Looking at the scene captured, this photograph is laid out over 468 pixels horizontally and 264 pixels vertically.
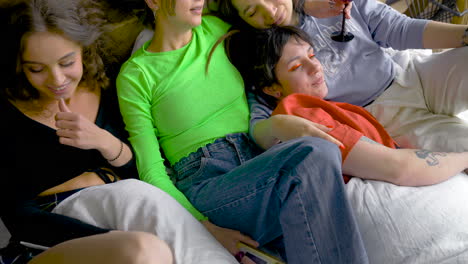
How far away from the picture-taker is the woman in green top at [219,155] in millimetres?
902

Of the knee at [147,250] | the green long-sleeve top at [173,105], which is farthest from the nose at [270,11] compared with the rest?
the knee at [147,250]

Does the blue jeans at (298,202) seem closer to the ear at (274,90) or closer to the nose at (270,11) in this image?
the ear at (274,90)

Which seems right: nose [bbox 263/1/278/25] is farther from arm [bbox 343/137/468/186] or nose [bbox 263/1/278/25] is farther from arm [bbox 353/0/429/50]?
arm [bbox 343/137/468/186]

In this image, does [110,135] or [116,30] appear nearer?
[110,135]

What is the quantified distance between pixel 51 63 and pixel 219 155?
525 mm

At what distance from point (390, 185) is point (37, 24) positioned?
99 cm

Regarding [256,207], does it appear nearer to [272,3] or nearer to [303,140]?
[303,140]

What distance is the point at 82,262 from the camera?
0.78m

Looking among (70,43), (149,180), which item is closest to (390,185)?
(149,180)

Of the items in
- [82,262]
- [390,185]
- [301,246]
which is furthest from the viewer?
[390,185]

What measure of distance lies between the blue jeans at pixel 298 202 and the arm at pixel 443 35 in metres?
0.63

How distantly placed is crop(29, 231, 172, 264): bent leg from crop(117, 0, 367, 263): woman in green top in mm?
277

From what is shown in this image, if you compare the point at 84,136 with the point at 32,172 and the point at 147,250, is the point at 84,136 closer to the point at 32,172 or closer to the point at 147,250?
the point at 32,172

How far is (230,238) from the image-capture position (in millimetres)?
1077
